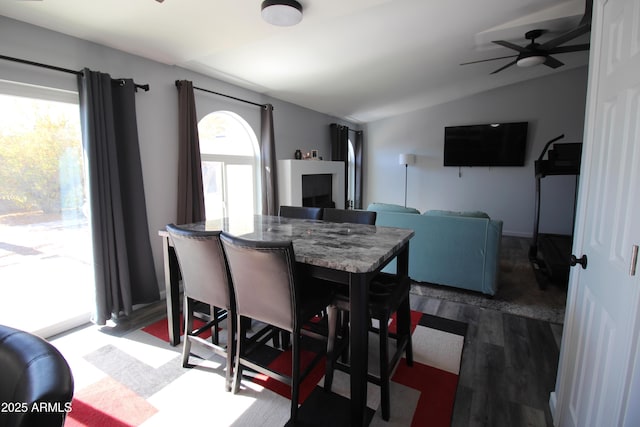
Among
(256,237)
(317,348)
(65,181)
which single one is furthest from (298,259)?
(65,181)

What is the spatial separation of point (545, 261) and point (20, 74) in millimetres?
5396

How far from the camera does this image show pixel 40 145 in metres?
2.38

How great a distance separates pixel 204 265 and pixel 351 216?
1251 millimetres

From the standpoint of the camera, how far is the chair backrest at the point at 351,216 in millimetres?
2510

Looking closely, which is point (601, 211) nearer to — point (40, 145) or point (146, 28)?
point (146, 28)

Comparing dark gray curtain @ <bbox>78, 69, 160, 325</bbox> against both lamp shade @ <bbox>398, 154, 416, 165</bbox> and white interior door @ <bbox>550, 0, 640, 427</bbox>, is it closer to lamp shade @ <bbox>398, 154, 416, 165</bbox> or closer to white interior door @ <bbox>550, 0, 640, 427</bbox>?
white interior door @ <bbox>550, 0, 640, 427</bbox>

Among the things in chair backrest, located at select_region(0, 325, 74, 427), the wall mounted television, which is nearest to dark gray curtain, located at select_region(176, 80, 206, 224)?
chair backrest, located at select_region(0, 325, 74, 427)

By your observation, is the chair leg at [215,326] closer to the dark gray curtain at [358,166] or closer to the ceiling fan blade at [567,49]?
the ceiling fan blade at [567,49]

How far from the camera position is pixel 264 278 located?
5.05 feet

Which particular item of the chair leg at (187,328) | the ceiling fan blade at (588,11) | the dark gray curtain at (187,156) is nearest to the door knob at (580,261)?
the chair leg at (187,328)

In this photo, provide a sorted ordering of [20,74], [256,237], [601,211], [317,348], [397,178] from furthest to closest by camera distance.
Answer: [397,178]
[317,348]
[20,74]
[256,237]
[601,211]

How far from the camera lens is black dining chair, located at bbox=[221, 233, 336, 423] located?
1.46 metres

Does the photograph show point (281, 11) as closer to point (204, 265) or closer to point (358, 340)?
point (204, 265)

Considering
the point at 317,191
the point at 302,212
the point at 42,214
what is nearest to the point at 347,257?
the point at 302,212
